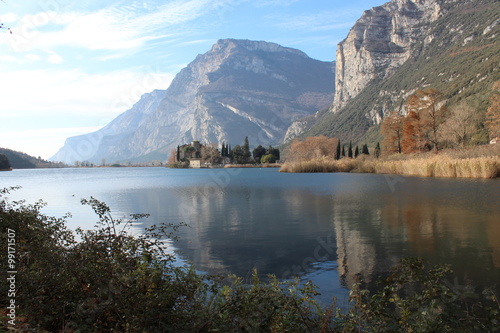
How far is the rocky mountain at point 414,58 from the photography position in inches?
3558

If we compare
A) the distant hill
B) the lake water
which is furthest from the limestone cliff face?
the distant hill

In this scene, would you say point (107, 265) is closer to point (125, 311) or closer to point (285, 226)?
point (125, 311)

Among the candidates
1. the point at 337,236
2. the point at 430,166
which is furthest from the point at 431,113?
the point at 337,236

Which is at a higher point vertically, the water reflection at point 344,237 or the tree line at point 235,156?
the tree line at point 235,156

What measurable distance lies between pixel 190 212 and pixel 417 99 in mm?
49362

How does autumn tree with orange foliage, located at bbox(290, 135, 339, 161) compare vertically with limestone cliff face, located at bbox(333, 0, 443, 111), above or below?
below

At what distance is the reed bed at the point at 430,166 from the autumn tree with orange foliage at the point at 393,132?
10.4 m

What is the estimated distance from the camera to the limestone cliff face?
163500 mm

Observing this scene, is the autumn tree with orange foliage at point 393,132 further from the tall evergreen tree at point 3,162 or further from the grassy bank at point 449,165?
the tall evergreen tree at point 3,162

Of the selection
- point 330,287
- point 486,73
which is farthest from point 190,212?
point 486,73

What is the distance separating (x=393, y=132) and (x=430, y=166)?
29075 millimetres

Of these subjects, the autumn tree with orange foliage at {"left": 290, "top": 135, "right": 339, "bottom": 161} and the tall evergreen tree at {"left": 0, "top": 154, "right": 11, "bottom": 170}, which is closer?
the autumn tree with orange foliage at {"left": 290, "top": 135, "right": 339, "bottom": 161}

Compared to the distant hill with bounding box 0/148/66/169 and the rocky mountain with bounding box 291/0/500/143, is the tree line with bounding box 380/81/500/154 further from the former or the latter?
the distant hill with bounding box 0/148/66/169

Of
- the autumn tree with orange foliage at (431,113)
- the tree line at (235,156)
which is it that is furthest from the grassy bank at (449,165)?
the tree line at (235,156)
